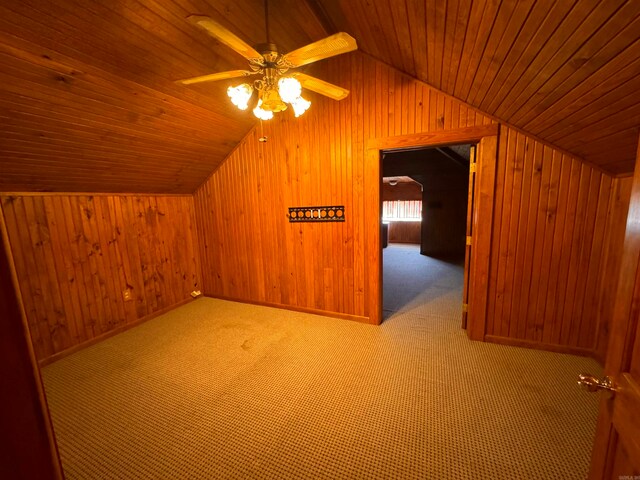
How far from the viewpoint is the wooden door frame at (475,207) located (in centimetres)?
221

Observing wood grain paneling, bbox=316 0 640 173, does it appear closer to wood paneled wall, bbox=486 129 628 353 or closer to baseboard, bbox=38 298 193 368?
wood paneled wall, bbox=486 129 628 353

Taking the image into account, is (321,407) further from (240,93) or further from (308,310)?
(240,93)

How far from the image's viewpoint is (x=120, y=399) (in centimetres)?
186

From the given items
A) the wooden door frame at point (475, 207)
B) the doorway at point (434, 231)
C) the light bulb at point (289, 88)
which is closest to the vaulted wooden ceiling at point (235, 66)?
the wooden door frame at point (475, 207)

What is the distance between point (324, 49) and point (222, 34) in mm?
483

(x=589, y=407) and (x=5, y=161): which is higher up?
(x=5, y=161)

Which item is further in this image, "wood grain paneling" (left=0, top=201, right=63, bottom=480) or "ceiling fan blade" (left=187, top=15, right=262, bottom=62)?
"ceiling fan blade" (left=187, top=15, right=262, bottom=62)

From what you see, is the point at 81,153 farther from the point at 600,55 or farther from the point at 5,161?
the point at 600,55

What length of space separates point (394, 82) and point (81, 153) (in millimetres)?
2879

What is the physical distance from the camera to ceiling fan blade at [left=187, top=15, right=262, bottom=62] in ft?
3.42

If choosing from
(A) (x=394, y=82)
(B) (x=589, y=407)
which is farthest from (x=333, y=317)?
(A) (x=394, y=82)

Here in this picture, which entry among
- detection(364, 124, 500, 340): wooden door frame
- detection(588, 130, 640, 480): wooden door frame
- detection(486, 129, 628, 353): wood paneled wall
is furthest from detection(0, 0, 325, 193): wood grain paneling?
detection(588, 130, 640, 480): wooden door frame

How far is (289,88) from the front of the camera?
4.39 feet

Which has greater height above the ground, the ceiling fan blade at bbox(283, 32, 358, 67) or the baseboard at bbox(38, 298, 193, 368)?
the ceiling fan blade at bbox(283, 32, 358, 67)
